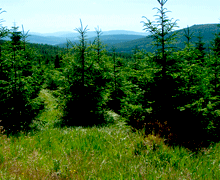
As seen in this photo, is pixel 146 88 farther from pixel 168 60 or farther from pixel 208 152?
pixel 208 152

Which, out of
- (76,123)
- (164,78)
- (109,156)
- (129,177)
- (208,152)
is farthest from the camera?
(76,123)

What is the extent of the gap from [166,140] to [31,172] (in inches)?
167

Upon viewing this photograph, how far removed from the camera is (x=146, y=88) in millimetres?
8000

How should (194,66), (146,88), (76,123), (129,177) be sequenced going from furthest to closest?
(76,123) < (146,88) < (194,66) < (129,177)

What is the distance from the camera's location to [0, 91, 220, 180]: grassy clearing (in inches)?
134

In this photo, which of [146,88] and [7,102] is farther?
[146,88]

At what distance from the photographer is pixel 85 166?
3.70 m

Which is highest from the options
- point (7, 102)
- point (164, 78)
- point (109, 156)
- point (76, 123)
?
point (164, 78)

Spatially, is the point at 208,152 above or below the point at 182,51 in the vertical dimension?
below

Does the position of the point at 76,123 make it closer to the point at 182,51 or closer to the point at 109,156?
the point at 109,156

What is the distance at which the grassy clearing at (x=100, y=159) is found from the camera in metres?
3.40

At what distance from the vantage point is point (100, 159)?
13.5 feet

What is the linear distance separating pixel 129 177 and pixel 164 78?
5.17 m

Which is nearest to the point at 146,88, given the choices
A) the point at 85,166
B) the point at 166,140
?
the point at 166,140
